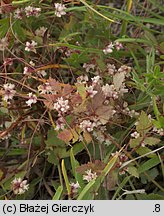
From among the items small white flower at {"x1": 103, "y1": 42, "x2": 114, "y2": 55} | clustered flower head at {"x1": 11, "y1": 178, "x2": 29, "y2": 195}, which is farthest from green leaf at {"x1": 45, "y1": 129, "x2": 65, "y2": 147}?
small white flower at {"x1": 103, "y1": 42, "x2": 114, "y2": 55}

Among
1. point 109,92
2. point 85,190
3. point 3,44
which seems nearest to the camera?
point 85,190

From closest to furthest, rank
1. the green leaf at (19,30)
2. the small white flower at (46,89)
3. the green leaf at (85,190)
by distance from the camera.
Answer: the green leaf at (85,190) → the small white flower at (46,89) → the green leaf at (19,30)

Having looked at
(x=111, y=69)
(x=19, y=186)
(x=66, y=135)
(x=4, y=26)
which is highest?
(x=4, y=26)

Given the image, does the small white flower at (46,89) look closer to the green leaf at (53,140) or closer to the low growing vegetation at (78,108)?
the low growing vegetation at (78,108)

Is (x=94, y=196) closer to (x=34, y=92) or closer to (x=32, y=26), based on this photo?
(x=34, y=92)

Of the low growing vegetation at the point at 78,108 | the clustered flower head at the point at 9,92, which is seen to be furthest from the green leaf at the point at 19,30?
the clustered flower head at the point at 9,92

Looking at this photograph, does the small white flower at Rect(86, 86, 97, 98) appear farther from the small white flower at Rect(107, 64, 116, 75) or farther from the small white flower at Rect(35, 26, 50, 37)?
the small white flower at Rect(35, 26, 50, 37)

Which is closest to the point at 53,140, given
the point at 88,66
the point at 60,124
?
the point at 60,124

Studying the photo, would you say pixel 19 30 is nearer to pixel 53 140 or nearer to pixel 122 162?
pixel 53 140

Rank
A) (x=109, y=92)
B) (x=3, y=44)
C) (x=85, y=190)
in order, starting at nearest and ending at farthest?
(x=85, y=190) < (x=109, y=92) < (x=3, y=44)
